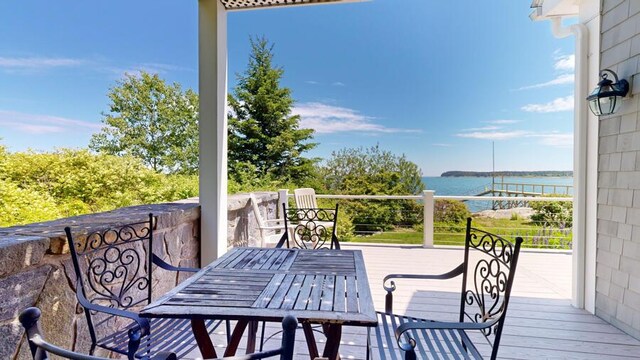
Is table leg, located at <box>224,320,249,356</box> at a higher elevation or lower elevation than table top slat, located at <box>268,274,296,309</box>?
lower

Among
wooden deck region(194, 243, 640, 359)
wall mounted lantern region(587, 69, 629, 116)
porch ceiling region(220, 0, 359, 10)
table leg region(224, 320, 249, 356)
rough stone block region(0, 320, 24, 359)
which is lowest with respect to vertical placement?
wooden deck region(194, 243, 640, 359)

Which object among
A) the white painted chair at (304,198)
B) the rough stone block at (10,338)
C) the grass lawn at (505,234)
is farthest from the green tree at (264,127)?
the rough stone block at (10,338)

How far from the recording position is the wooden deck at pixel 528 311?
2.18m

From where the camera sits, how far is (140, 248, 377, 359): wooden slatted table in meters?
1.13

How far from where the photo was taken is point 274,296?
1.30 meters

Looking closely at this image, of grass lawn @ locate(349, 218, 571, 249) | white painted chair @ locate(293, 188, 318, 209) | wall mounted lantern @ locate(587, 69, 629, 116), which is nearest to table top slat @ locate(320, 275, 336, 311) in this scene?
wall mounted lantern @ locate(587, 69, 629, 116)

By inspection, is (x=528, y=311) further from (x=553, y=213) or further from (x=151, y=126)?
(x=151, y=126)

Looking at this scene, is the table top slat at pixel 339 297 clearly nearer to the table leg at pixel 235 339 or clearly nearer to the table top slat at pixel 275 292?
the table top slat at pixel 275 292

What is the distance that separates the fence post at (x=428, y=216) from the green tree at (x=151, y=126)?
6981 millimetres

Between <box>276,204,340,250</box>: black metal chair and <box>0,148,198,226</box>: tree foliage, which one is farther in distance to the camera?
<box>0,148,198,226</box>: tree foliage

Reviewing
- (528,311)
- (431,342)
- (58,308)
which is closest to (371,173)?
(528,311)

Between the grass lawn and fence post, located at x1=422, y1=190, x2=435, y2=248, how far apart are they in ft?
0.90

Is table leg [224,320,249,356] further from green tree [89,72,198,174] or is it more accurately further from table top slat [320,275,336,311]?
green tree [89,72,198,174]

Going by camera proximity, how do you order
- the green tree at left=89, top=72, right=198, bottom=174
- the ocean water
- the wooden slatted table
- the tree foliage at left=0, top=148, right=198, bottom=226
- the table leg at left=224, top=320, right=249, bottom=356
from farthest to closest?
the ocean water, the green tree at left=89, top=72, right=198, bottom=174, the tree foliage at left=0, top=148, right=198, bottom=226, the table leg at left=224, top=320, right=249, bottom=356, the wooden slatted table
